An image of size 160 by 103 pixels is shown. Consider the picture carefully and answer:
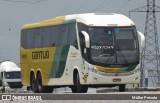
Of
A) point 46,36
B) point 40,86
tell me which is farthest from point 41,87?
point 46,36

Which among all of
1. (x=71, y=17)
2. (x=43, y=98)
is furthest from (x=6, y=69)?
(x=43, y=98)

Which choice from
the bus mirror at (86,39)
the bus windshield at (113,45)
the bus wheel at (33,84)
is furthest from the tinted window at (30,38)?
the bus mirror at (86,39)

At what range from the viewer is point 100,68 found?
104ft

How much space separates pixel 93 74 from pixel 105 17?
281 cm

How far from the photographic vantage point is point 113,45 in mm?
31766

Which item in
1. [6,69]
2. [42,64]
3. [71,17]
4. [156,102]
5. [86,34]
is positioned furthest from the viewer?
[6,69]

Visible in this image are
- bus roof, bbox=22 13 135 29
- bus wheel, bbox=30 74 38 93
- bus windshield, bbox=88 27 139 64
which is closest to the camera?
bus windshield, bbox=88 27 139 64

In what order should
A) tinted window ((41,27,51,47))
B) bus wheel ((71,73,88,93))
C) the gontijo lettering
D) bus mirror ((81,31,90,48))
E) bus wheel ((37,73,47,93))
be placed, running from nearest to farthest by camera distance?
bus mirror ((81,31,90,48))
bus wheel ((71,73,88,93))
tinted window ((41,27,51,47))
the gontijo lettering
bus wheel ((37,73,47,93))

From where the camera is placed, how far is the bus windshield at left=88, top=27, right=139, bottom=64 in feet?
104

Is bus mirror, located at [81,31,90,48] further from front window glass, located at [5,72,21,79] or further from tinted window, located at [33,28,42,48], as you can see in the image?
front window glass, located at [5,72,21,79]

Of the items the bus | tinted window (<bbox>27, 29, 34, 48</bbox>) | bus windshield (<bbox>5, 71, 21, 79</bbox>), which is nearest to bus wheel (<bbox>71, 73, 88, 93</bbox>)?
the bus

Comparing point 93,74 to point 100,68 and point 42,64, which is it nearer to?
point 100,68

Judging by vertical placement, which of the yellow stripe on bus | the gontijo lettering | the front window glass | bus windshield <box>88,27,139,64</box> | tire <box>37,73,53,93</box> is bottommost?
the front window glass

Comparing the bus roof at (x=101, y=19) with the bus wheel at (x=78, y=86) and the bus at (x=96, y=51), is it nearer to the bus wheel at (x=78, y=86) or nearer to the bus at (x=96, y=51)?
the bus at (x=96, y=51)
